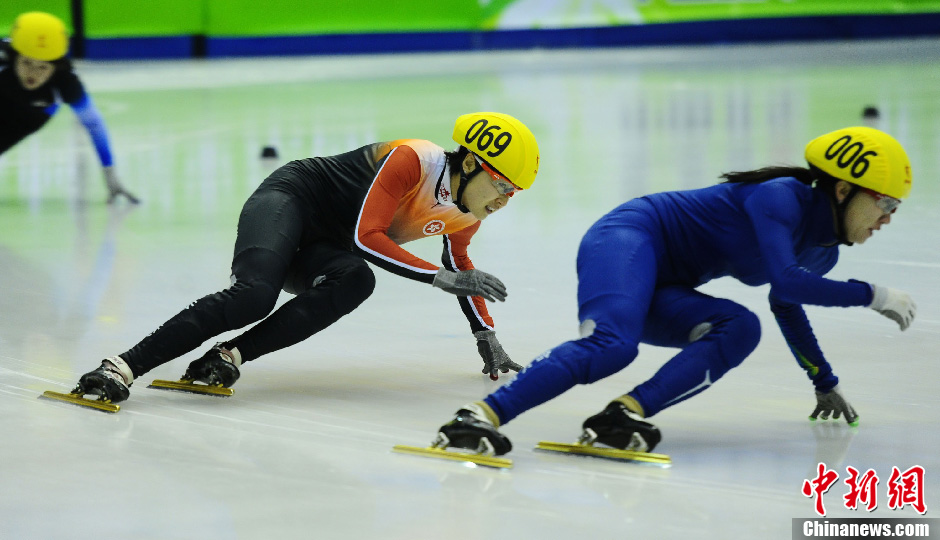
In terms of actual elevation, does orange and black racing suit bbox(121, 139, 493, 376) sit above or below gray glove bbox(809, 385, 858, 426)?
above

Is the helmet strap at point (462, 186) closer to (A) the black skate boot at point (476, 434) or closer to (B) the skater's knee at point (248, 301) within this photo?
(B) the skater's knee at point (248, 301)

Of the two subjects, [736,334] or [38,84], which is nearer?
[736,334]

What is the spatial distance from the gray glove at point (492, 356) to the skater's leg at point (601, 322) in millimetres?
706

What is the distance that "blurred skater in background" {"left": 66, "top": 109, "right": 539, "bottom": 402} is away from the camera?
3.56 m

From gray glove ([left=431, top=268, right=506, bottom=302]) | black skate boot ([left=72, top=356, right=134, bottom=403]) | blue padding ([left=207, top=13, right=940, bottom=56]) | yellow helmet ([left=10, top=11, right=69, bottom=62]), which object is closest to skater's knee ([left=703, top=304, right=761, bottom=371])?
Result: gray glove ([left=431, top=268, right=506, bottom=302])

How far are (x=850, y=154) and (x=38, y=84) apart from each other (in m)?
5.27

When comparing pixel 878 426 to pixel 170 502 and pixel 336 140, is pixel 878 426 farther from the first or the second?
pixel 336 140

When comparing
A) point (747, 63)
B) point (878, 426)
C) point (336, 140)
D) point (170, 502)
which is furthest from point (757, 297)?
point (747, 63)

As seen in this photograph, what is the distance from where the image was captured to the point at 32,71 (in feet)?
22.9

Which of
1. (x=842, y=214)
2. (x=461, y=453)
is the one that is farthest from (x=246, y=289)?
(x=842, y=214)

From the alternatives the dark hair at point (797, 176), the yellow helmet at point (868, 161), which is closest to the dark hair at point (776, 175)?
the dark hair at point (797, 176)

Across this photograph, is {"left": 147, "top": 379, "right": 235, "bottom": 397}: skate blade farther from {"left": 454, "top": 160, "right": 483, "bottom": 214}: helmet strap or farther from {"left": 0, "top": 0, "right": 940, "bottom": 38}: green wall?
{"left": 0, "top": 0, "right": 940, "bottom": 38}: green wall

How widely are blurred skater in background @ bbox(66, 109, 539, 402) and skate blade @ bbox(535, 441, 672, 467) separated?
47 centimetres

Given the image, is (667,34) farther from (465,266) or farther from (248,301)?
(248,301)
